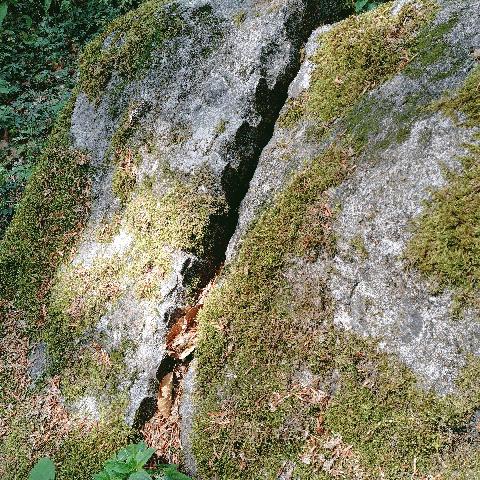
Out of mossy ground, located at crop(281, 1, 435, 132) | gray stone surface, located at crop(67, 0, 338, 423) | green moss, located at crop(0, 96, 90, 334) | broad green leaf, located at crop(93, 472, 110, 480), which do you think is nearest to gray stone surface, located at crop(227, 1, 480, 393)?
mossy ground, located at crop(281, 1, 435, 132)

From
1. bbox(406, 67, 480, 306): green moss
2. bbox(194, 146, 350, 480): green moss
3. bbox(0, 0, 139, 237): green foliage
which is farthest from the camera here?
bbox(0, 0, 139, 237): green foliage

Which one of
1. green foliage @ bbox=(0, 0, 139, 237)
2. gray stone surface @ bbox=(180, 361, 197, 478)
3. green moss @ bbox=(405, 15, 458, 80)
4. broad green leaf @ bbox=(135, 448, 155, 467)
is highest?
green foliage @ bbox=(0, 0, 139, 237)

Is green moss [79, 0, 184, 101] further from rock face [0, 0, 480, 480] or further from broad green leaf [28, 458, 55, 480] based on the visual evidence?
broad green leaf [28, 458, 55, 480]

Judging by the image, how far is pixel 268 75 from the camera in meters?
4.01

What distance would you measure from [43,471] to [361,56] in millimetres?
3749

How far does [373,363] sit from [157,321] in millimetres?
1590

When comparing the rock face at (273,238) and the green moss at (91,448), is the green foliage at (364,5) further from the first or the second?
the green moss at (91,448)

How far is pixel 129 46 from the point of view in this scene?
4.55 metres

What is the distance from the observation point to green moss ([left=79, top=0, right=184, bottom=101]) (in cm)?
445

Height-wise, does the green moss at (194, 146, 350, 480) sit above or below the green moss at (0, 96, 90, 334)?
below

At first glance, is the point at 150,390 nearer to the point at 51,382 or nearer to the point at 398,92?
the point at 51,382

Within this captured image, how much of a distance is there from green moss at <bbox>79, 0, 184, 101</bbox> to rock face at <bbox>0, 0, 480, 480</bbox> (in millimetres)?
22

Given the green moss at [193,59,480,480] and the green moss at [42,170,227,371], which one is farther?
the green moss at [42,170,227,371]

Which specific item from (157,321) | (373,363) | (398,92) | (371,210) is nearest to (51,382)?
(157,321)
